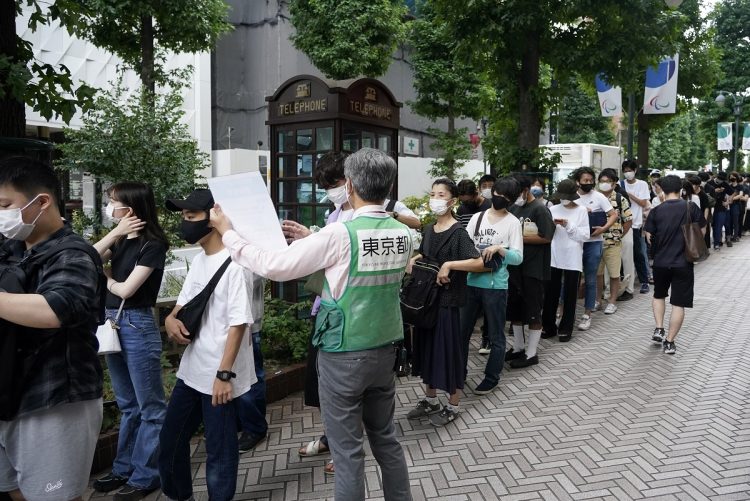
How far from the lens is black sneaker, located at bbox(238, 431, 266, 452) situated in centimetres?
441

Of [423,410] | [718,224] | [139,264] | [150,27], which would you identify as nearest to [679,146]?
[718,224]

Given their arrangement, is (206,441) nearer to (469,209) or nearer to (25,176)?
(25,176)

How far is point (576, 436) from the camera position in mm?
4680

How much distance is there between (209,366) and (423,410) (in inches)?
91.3

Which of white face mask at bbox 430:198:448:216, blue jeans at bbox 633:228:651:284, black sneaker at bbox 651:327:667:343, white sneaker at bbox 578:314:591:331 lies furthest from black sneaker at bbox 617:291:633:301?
white face mask at bbox 430:198:448:216

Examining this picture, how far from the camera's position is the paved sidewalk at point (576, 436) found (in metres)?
3.90

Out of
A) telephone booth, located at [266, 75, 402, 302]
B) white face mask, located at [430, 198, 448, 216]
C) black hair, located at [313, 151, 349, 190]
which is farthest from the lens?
telephone booth, located at [266, 75, 402, 302]

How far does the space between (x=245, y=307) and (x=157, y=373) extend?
36.6 inches

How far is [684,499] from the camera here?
3727mm

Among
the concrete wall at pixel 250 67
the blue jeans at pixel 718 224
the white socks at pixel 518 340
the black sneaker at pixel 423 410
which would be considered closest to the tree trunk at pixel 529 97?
the white socks at pixel 518 340

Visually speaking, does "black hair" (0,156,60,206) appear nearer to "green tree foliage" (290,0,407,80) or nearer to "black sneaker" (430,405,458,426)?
"black sneaker" (430,405,458,426)

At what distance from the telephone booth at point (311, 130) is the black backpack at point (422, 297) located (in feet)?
5.79

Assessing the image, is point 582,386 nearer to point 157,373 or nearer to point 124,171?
point 157,373

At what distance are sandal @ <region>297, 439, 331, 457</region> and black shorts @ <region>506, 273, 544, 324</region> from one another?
9.54 feet
